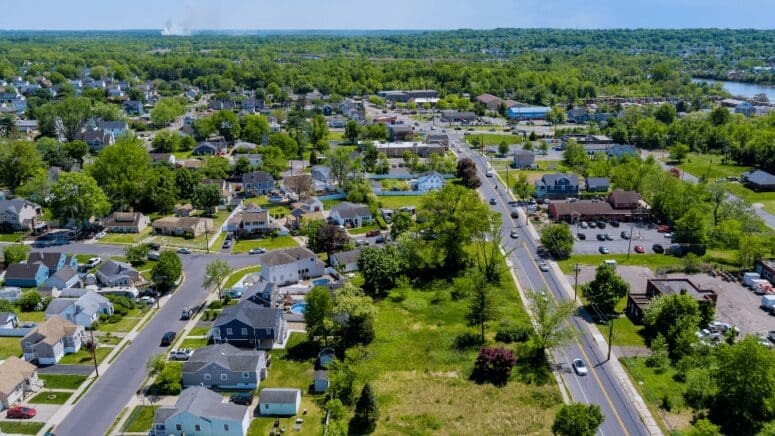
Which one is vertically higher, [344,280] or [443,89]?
[443,89]

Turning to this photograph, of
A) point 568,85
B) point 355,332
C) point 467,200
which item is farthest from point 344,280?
point 568,85

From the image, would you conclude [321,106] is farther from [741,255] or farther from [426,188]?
[741,255]

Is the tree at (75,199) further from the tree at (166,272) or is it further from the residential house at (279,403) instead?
the residential house at (279,403)

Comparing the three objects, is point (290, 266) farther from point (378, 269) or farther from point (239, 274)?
point (378, 269)

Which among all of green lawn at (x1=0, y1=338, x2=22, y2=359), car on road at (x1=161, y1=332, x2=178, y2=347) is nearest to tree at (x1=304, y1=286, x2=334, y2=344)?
car on road at (x1=161, y1=332, x2=178, y2=347)

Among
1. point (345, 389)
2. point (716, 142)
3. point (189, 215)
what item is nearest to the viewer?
point (345, 389)

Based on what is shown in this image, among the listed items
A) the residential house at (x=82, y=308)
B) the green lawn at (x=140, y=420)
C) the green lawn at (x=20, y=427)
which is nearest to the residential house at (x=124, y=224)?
the residential house at (x=82, y=308)
